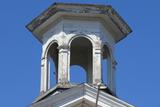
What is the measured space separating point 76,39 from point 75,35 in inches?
13.9

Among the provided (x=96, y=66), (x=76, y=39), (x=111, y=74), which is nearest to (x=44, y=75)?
(x=76, y=39)

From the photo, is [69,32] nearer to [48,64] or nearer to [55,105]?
[48,64]

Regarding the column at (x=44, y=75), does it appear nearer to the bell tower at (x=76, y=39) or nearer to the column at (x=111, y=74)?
the bell tower at (x=76, y=39)

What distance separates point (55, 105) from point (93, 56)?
2866mm

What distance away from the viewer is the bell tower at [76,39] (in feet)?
88.6

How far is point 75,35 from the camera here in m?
27.7

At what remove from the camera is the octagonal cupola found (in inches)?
1075

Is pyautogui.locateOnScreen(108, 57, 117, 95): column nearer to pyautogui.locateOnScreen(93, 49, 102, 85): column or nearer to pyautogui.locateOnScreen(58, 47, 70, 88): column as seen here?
pyautogui.locateOnScreen(93, 49, 102, 85): column

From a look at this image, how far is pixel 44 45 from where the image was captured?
1126 inches

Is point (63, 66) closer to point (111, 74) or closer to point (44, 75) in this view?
point (44, 75)

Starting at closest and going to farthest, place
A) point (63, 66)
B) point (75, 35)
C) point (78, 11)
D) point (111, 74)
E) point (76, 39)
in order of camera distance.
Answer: point (63, 66) → point (78, 11) → point (75, 35) → point (76, 39) → point (111, 74)

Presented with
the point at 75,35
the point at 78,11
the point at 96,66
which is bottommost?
the point at 96,66

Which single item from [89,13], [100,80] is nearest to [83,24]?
[89,13]

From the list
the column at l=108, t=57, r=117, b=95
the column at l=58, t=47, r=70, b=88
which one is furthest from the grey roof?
the column at l=58, t=47, r=70, b=88
